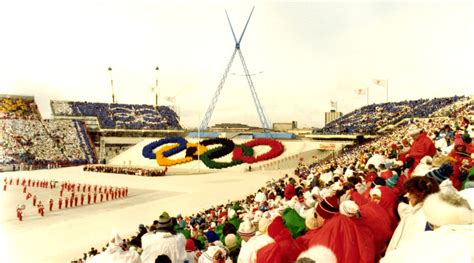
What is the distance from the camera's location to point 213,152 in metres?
46.5

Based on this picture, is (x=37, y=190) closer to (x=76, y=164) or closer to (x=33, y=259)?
(x=33, y=259)

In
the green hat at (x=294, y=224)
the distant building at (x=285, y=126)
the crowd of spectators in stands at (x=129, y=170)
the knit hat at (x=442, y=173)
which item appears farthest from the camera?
the distant building at (x=285, y=126)

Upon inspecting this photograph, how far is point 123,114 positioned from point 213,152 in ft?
98.3

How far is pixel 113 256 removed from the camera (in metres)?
4.94

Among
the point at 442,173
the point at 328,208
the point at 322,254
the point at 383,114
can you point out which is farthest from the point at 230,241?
the point at 383,114

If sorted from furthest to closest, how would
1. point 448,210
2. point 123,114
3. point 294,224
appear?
1. point 123,114
2. point 294,224
3. point 448,210

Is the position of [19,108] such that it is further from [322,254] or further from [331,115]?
[322,254]

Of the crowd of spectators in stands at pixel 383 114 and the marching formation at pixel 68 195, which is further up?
the crowd of spectators in stands at pixel 383 114

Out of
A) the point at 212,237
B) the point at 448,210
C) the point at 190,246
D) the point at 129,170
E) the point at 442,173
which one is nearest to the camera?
the point at 448,210

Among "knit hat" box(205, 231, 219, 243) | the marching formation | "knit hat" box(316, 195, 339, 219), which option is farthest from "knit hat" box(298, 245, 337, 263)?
the marching formation

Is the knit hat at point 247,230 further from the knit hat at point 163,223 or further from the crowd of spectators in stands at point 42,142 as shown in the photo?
the crowd of spectators in stands at point 42,142

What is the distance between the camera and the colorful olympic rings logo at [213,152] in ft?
143

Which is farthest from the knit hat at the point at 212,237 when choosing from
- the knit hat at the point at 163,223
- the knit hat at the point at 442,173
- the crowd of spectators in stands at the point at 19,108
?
the crowd of spectators in stands at the point at 19,108

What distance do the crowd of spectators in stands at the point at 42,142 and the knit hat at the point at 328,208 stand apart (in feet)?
166
